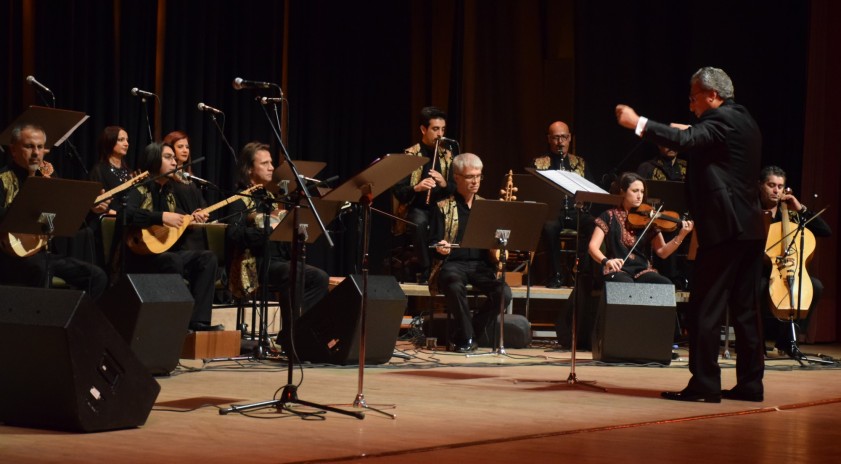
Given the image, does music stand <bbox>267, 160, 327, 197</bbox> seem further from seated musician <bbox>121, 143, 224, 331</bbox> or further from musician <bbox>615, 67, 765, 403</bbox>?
musician <bbox>615, 67, 765, 403</bbox>

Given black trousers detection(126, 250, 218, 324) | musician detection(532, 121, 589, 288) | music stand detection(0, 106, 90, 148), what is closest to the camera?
music stand detection(0, 106, 90, 148)

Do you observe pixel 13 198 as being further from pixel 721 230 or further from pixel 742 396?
pixel 742 396

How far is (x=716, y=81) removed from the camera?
17.5 feet

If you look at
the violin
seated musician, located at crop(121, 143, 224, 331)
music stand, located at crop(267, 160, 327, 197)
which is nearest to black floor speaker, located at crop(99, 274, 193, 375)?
music stand, located at crop(267, 160, 327, 197)

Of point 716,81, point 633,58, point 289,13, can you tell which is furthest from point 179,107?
point 716,81

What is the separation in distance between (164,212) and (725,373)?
3.41 m

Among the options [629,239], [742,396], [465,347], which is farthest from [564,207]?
[742,396]

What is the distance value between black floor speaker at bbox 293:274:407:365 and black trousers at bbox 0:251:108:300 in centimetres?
120

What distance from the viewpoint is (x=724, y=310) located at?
5.26 meters

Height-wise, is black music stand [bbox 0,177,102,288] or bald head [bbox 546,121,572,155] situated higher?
bald head [bbox 546,121,572,155]

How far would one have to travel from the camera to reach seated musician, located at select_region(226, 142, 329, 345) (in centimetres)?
709

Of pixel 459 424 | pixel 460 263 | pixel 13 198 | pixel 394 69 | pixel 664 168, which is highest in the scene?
pixel 394 69

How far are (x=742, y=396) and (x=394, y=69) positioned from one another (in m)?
6.28

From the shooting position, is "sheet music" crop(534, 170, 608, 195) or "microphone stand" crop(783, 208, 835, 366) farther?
"microphone stand" crop(783, 208, 835, 366)
